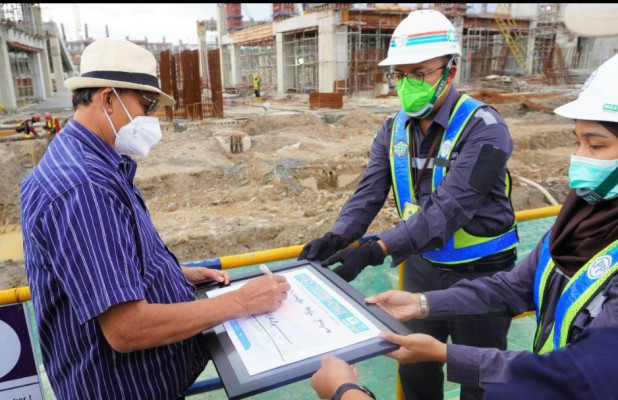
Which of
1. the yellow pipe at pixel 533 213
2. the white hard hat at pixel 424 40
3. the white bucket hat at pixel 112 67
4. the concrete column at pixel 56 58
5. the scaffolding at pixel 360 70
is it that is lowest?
the yellow pipe at pixel 533 213

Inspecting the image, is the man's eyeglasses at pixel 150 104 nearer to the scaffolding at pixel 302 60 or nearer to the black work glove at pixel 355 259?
the black work glove at pixel 355 259

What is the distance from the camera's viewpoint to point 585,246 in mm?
1422

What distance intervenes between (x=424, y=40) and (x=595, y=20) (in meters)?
1.26

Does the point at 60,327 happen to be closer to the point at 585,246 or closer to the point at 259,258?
the point at 259,258

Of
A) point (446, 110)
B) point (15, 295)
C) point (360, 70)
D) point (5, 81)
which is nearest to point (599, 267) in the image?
point (446, 110)

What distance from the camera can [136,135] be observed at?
1707 millimetres

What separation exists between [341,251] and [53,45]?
47490 millimetres

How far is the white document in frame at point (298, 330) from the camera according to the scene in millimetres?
1375

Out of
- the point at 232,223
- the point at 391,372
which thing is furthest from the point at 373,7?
the point at 391,372

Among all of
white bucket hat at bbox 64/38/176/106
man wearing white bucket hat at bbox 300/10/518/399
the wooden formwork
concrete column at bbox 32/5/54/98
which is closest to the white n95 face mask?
white bucket hat at bbox 64/38/176/106

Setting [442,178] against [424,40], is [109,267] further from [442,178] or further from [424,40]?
[424,40]

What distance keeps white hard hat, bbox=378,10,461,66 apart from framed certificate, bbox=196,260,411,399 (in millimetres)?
1362

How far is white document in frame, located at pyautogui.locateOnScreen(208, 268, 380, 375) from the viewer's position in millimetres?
1375

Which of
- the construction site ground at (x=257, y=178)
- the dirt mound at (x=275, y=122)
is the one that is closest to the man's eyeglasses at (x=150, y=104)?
the construction site ground at (x=257, y=178)
